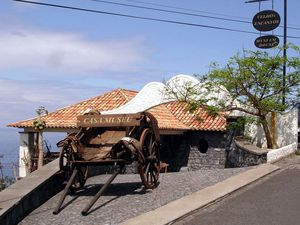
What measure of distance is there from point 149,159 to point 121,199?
1.15 metres

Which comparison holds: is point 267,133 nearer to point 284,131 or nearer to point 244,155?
point 284,131

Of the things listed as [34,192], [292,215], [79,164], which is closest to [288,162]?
[292,215]

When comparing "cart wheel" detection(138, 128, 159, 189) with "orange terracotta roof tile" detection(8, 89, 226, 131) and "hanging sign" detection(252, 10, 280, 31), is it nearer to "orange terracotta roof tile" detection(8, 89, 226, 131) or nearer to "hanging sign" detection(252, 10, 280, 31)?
"orange terracotta roof tile" detection(8, 89, 226, 131)

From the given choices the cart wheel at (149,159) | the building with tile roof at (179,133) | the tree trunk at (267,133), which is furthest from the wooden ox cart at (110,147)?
the building with tile roof at (179,133)

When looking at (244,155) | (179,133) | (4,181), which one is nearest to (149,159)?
(244,155)

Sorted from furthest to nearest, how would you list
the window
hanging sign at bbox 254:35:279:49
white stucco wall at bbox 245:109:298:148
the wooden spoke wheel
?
the window
hanging sign at bbox 254:35:279:49
white stucco wall at bbox 245:109:298:148
the wooden spoke wheel

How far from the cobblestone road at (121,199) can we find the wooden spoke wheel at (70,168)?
0.23 m

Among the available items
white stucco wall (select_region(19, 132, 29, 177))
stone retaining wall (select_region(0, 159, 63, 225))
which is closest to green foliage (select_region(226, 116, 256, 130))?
stone retaining wall (select_region(0, 159, 63, 225))

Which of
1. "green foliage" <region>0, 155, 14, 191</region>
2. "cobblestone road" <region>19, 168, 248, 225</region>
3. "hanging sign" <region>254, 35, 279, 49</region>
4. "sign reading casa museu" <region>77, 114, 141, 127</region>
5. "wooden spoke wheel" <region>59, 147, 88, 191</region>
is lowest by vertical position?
"green foliage" <region>0, 155, 14, 191</region>

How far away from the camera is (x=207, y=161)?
2186 centimetres

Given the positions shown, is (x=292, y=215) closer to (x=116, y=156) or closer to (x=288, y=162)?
(x=116, y=156)

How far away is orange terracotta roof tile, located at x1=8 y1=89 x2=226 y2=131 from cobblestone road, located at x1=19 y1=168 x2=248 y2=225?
8.83 m

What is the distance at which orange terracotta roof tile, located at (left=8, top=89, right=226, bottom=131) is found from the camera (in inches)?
852

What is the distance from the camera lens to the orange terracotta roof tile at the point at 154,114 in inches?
852
